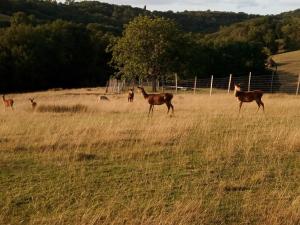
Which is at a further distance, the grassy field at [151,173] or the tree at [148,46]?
the tree at [148,46]

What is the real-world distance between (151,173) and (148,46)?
A: 35.5m

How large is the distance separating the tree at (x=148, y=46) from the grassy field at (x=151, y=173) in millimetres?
29546

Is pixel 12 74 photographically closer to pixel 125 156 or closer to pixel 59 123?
pixel 59 123

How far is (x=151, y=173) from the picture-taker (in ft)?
A: 25.9

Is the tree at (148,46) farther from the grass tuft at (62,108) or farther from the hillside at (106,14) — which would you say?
the hillside at (106,14)

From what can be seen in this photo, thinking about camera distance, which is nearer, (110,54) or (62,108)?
(62,108)

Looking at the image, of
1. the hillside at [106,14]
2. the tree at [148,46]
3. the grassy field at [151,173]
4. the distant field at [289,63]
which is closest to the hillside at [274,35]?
the distant field at [289,63]

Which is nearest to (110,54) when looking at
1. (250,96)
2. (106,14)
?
(250,96)

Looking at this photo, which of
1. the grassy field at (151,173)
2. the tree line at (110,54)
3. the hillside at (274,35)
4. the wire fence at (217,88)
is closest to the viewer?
the grassy field at (151,173)

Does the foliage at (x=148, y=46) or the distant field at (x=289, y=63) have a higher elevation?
Answer: the foliage at (x=148, y=46)

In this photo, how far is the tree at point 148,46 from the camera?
1661 inches

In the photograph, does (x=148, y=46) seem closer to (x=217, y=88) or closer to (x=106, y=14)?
(x=217, y=88)

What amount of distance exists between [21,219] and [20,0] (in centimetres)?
13280

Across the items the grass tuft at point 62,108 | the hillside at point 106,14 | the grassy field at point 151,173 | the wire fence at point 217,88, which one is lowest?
the wire fence at point 217,88
